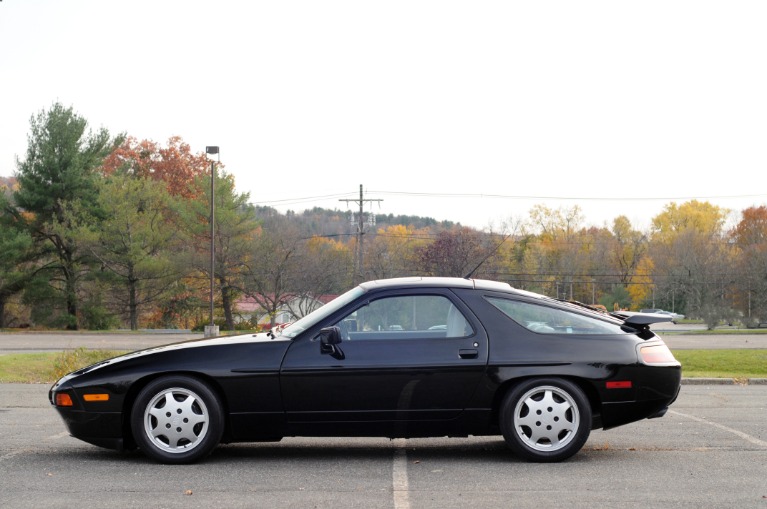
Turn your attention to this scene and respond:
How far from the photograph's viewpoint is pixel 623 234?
98.6m

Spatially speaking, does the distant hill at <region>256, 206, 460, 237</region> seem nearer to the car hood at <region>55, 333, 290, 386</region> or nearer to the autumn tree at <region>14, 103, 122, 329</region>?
the autumn tree at <region>14, 103, 122, 329</region>

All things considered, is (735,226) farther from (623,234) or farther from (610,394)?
(610,394)

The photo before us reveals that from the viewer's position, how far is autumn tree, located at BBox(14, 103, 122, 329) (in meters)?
52.2

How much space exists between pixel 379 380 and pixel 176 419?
1527mm

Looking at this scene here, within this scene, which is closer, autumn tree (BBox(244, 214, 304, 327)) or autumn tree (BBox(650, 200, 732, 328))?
autumn tree (BBox(244, 214, 304, 327))

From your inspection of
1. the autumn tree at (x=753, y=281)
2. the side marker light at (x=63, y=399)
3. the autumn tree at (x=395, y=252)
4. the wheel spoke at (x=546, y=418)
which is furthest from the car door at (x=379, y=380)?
the autumn tree at (x=753, y=281)

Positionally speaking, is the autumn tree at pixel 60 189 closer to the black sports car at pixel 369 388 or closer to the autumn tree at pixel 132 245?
the autumn tree at pixel 132 245

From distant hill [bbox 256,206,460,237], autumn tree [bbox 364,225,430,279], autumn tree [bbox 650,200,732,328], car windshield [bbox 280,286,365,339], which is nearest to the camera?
car windshield [bbox 280,286,365,339]

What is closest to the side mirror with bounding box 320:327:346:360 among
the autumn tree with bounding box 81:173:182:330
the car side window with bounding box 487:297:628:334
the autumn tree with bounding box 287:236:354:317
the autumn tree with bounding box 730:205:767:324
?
the car side window with bounding box 487:297:628:334

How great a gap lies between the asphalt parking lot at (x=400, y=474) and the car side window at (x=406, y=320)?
99cm

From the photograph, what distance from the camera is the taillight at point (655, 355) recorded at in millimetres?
6730

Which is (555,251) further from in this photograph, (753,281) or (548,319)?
(548,319)

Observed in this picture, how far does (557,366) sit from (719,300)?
65.9m

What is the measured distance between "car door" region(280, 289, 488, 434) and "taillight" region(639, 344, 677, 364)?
1262 mm
